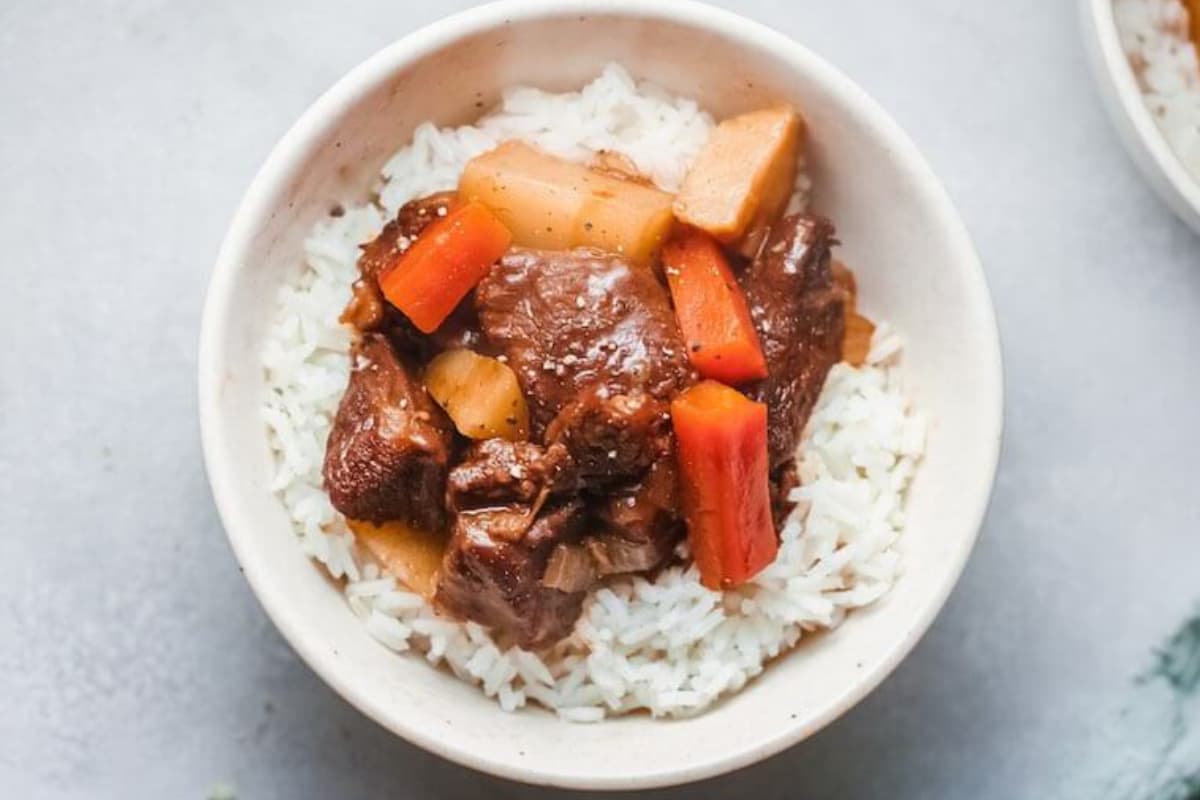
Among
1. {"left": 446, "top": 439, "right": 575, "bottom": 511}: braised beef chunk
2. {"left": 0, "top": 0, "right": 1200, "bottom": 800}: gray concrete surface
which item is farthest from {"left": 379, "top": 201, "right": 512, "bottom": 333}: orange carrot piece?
{"left": 0, "top": 0, "right": 1200, "bottom": 800}: gray concrete surface

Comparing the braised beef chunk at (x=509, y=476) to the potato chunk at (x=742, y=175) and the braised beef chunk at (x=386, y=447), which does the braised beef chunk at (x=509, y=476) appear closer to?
the braised beef chunk at (x=386, y=447)

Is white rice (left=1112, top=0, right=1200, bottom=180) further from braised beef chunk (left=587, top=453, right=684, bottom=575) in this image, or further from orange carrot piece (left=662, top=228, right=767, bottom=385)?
braised beef chunk (left=587, top=453, right=684, bottom=575)

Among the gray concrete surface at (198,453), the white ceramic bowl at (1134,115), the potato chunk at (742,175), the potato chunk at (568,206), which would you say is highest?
the white ceramic bowl at (1134,115)

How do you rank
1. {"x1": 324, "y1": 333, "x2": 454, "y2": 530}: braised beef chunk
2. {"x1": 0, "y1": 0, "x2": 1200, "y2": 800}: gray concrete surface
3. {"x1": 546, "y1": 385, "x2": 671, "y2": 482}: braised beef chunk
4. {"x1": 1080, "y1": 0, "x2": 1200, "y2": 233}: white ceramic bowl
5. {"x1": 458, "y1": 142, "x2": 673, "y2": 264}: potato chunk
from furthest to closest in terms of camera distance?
{"x1": 0, "y1": 0, "x2": 1200, "y2": 800}: gray concrete surface, {"x1": 1080, "y1": 0, "x2": 1200, "y2": 233}: white ceramic bowl, {"x1": 458, "y1": 142, "x2": 673, "y2": 264}: potato chunk, {"x1": 324, "y1": 333, "x2": 454, "y2": 530}: braised beef chunk, {"x1": 546, "y1": 385, "x2": 671, "y2": 482}: braised beef chunk

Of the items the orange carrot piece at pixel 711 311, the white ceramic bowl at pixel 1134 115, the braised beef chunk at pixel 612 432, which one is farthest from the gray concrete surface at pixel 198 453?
the braised beef chunk at pixel 612 432

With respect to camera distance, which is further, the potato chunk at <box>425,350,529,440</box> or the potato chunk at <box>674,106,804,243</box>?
the potato chunk at <box>674,106,804,243</box>

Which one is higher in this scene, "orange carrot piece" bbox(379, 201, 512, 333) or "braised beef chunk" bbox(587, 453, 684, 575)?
"orange carrot piece" bbox(379, 201, 512, 333)

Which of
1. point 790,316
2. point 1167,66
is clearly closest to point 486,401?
point 790,316
